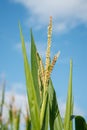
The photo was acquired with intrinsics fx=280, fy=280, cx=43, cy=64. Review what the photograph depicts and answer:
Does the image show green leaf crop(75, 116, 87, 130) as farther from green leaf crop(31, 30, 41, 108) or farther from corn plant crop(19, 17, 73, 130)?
green leaf crop(31, 30, 41, 108)

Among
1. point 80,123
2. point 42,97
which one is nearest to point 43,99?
point 42,97

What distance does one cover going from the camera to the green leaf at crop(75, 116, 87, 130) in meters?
1.34

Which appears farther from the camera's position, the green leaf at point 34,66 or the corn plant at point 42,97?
the green leaf at point 34,66

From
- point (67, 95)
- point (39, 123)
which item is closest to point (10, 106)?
point (39, 123)

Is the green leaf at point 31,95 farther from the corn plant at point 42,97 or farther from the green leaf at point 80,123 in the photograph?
the green leaf at point 80,123

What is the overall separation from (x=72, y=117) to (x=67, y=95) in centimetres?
17

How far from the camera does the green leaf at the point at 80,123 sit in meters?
1.34

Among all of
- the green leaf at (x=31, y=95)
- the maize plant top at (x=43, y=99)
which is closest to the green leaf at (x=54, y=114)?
the maize plant top at (x=43, y=99)

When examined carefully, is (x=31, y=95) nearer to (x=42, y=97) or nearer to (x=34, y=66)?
(x=42, y=97)

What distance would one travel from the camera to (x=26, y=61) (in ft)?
4.33

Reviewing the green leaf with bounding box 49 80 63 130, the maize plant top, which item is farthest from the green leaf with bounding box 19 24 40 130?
the green leaf with bounding box 49 80 63 130

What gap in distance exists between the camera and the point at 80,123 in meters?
1.35

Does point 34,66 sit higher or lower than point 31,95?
higher

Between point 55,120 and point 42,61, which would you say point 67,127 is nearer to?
point 55,120
